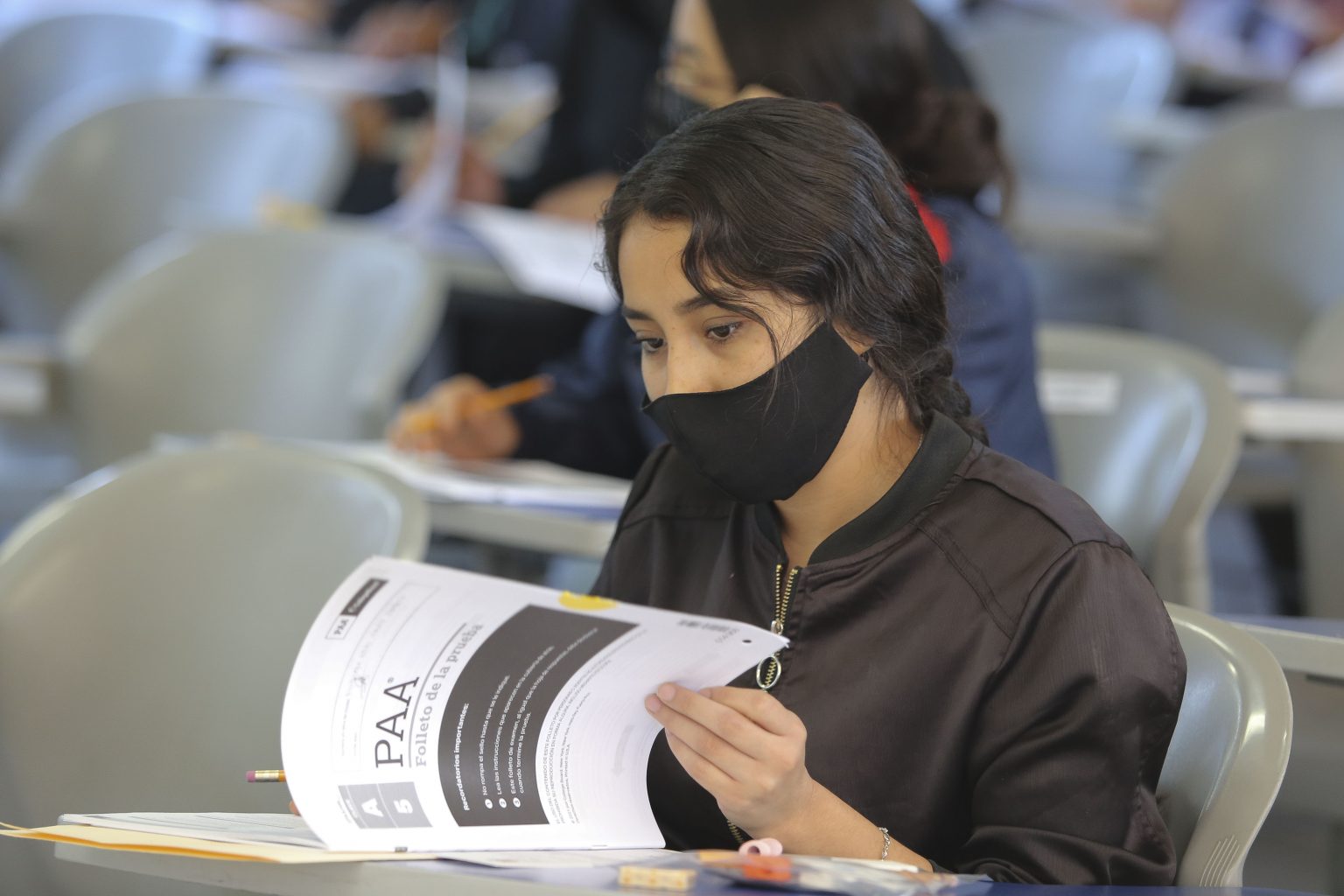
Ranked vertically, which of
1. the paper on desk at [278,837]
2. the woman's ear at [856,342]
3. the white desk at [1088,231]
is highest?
the woman's ear at [856,342]

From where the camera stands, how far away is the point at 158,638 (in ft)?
4.51

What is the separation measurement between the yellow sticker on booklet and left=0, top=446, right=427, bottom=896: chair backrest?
0.42 m

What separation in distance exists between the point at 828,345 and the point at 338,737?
40 cm

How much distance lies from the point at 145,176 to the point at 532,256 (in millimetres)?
1549

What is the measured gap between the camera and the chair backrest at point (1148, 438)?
1.83 m

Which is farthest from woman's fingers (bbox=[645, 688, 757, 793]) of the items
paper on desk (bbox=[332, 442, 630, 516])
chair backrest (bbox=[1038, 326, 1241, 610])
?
chair backrest (bbox=[1038, 326, 1241, 610])

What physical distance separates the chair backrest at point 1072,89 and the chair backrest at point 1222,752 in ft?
11.7

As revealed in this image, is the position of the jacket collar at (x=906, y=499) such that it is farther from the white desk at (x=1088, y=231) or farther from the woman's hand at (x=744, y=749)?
the white desk at (x=1088, y=231)

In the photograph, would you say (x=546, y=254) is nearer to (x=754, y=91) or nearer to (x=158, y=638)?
(x=754, y=91)

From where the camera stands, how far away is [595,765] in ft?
3.18

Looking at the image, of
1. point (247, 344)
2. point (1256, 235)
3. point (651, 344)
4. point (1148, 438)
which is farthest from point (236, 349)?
point (1256, 235)

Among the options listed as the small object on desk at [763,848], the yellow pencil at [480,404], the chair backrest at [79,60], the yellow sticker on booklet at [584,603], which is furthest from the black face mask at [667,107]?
the chair backrest at [79,60]

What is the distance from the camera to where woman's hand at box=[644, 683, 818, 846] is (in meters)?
0.87

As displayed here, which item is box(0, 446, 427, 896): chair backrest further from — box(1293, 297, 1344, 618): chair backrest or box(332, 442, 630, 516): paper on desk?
box(1293, 297, 1344, 618): chair backrest
